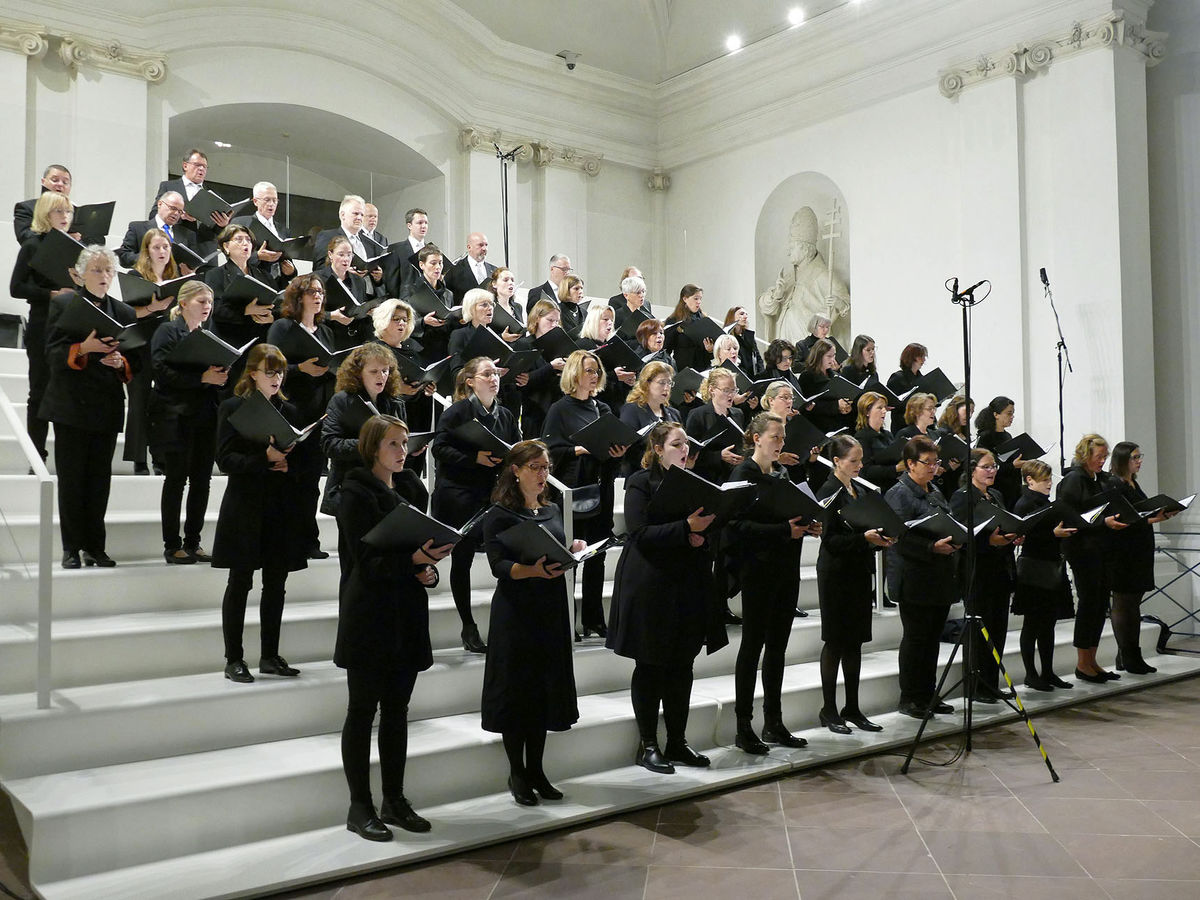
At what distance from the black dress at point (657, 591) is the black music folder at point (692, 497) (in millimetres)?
76

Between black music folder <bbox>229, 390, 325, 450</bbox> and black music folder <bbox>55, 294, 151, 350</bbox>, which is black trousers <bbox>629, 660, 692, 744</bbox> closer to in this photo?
black music folder <bbox>229, 390, 325, 450</bbox>

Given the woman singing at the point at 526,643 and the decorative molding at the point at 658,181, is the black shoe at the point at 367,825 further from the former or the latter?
the decorative molding at the point at 658,181

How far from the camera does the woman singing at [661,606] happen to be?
4680 millimetres

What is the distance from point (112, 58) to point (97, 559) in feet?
23.8

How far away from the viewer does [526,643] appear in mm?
4320

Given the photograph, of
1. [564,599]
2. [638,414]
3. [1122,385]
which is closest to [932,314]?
[1122,385]

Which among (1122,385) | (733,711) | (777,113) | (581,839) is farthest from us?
(777,113)

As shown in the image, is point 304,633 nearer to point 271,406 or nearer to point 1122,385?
point 271,406

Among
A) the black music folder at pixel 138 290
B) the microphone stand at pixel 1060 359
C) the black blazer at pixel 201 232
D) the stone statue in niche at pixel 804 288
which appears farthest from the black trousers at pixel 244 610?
the stone statue in niche at pixel 804 288

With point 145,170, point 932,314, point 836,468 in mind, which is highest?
point 145,170

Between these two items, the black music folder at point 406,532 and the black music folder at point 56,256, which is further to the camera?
the black music folder at point 56,256

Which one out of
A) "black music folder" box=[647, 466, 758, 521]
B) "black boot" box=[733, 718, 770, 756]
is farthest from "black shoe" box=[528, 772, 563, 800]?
"black music folder" box=[647, 466, 758, 521]

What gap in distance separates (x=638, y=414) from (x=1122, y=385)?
19.5 ft

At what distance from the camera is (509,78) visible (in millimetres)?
13461
